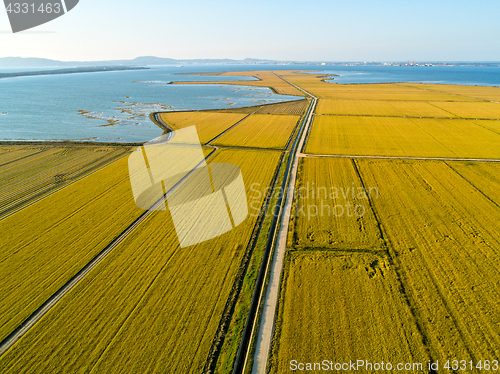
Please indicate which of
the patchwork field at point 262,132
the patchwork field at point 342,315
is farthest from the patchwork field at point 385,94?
the patchwork field at point 342,315

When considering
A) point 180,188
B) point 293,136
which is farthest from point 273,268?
point 293,136

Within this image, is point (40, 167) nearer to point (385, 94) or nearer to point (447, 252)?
point (447, 252)

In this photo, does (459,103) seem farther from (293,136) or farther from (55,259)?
(55,259)

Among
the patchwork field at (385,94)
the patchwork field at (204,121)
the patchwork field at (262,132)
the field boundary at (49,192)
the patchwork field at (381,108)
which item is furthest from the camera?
the patchwork field at (385,94)

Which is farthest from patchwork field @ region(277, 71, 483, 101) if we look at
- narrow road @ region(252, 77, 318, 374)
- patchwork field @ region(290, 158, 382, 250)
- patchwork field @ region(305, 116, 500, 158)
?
narrow road @ region(252, 77, 318, 374)

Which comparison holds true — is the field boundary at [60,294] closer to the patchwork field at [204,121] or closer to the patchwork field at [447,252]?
the patchwork field at [447,252]

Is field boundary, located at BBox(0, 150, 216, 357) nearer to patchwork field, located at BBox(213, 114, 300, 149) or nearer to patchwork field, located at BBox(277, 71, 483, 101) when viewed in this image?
patchwork field, located at BBox(213, 114, 300, 149)
